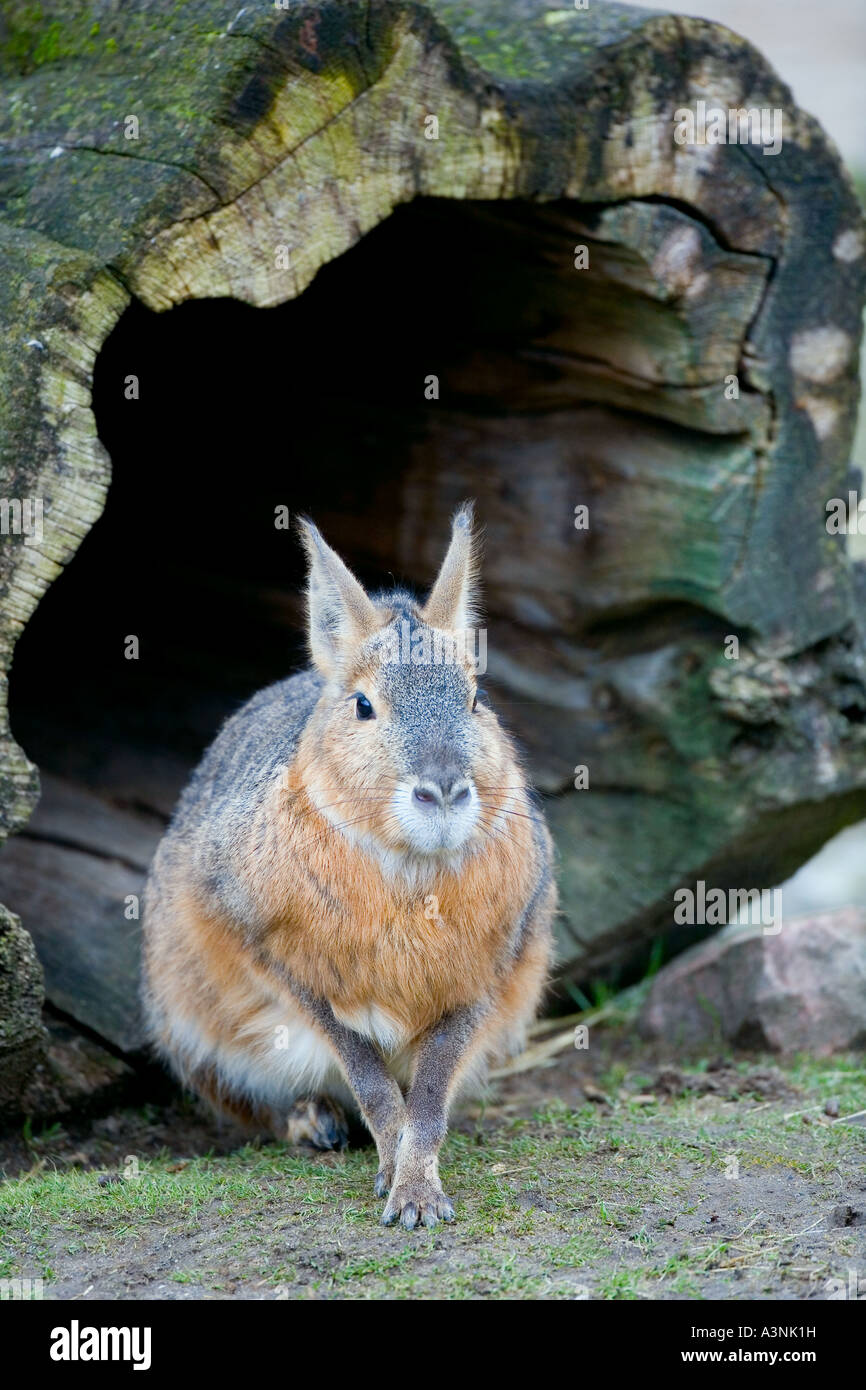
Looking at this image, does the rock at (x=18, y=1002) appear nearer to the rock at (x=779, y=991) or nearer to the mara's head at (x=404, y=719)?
the mara's head at (x=404, y=719)

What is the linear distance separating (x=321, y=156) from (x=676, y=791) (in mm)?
3134

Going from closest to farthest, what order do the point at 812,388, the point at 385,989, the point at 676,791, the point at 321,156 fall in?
1. the point at 385,989
2. the point at 321,156
3. the point at 812,388
4. the point at 676,791

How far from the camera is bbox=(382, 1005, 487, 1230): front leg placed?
14.1ft

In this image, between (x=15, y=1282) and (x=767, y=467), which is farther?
(x=767, y=467)

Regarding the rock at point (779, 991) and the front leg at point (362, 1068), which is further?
the rock at point (779, 991)

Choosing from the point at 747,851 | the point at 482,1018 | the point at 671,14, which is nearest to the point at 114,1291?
the point at 482,1018

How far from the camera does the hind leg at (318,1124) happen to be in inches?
211

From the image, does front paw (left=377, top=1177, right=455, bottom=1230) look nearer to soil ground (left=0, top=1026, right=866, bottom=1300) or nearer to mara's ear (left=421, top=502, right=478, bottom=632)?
soil ground (left=0, top=1026, right=866, bottom=1300)

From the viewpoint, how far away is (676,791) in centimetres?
684

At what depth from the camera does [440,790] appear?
4.27 metres

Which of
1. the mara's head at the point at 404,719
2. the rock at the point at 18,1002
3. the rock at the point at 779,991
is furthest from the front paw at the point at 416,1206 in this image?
the rock at the point at 779,991

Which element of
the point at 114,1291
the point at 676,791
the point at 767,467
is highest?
the point at 767,467

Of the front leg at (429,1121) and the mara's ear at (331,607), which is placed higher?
the mara's ear at (331,607)

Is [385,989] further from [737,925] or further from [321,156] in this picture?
[737,925]
